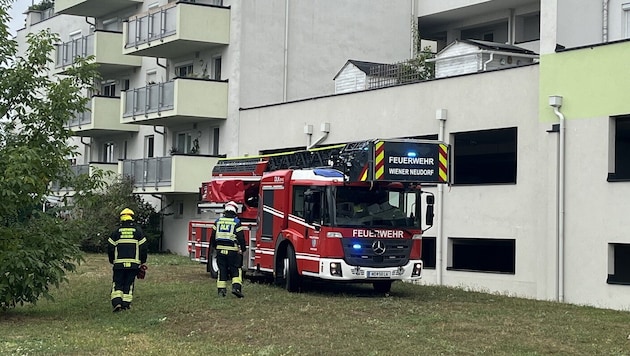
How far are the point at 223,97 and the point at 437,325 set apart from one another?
790 inches

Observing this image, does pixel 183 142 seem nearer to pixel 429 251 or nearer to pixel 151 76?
pixel 151 76

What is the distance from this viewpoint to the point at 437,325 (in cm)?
1606

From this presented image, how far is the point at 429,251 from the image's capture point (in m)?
25.9

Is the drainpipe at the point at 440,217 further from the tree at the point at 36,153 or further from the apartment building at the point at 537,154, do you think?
the tree at the point at 36,153

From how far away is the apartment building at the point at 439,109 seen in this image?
2081cm

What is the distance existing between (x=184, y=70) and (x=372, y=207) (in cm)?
1982

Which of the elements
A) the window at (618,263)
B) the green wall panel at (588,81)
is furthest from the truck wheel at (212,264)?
the window at (618,263)

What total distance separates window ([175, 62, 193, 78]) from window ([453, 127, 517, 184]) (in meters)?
15.3

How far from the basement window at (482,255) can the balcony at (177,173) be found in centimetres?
1241

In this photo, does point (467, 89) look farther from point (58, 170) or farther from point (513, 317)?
point (58, 170)

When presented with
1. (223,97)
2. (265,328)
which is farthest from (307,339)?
(223,97)

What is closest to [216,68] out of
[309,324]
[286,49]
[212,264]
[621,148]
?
[286,49]

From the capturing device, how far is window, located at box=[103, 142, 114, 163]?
43.9 meters

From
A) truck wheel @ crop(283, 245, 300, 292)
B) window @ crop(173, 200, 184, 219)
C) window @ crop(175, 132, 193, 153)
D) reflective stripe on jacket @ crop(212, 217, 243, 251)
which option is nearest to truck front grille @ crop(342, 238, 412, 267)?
truck wheel @ crop(283, 245, 300, 292)
